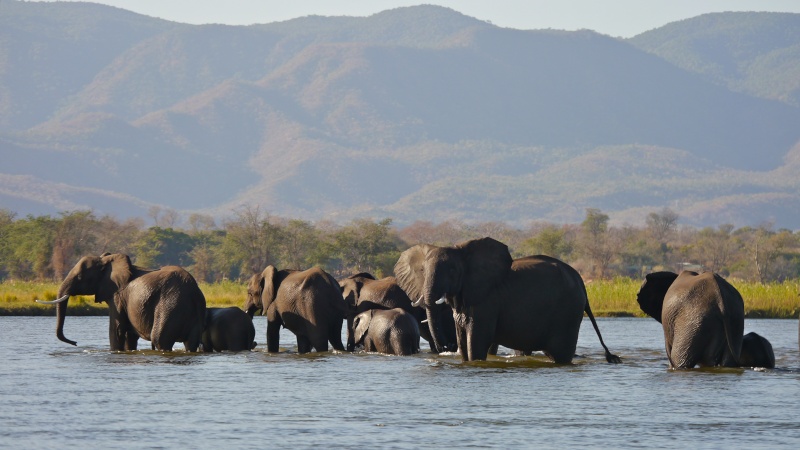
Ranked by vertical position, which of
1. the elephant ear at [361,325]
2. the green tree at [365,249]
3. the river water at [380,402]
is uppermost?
the green tree at [365,249]

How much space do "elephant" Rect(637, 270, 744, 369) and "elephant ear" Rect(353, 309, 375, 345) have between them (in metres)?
6.67

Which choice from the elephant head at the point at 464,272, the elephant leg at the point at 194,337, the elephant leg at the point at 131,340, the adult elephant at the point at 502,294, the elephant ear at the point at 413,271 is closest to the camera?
the elephant head at the point at 464,272

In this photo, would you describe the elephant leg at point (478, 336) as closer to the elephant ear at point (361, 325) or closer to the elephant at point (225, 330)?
the elephant ear at point (361, 325)

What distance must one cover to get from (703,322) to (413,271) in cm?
553

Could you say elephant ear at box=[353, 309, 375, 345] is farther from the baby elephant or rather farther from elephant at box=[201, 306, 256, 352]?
elephant at box=[201, 306, 256, 352]

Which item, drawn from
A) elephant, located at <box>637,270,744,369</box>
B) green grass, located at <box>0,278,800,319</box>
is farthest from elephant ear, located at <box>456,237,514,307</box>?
green grass, located at <box>0,278,800,319</box>

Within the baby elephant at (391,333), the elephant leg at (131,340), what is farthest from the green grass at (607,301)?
the baby elephant at (391,333)

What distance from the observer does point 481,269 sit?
21.8 metres

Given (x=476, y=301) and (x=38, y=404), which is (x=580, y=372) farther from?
(x=38, y=404)

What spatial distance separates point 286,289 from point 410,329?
8.29 ft

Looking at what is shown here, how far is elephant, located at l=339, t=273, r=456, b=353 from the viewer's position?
1036 inches

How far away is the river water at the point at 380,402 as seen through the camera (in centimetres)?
1530

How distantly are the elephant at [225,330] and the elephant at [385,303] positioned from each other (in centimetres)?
208

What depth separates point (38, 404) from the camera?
714 inches
